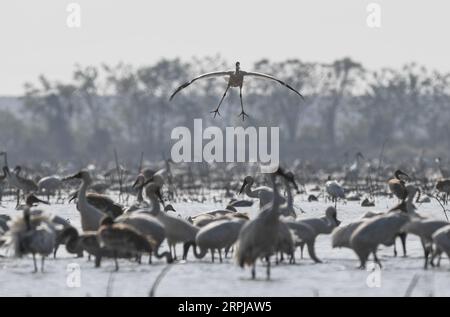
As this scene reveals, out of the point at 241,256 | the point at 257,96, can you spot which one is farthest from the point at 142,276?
the point at 257,96

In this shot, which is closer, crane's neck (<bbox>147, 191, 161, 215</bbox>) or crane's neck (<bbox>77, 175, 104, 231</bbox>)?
crane's neck (<bbox>147, 191, 161, 215</bbox>)

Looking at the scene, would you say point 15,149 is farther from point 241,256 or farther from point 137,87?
point 241,256

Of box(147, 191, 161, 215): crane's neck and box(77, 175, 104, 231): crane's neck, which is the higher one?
box(147, 191, 161, 215): crane's neck

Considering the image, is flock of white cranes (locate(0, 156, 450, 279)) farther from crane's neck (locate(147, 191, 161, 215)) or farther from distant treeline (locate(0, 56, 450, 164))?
distant treeline (locate(0, 56, 450, 164))

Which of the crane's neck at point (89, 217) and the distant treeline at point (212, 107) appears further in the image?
the distant treeline at point (212, 107)

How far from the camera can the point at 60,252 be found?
15195 mm

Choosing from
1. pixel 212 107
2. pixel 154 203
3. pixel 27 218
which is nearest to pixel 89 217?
pixel 154 203

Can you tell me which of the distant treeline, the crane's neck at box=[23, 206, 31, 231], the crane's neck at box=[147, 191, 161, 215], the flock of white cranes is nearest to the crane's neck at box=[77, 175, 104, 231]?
the flock of white cranes

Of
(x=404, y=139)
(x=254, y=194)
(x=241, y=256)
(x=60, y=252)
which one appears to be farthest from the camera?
(x=404, y=139)

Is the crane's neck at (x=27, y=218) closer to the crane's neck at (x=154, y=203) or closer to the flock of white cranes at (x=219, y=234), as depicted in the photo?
the flock of white cranes at (x=219, y=234)

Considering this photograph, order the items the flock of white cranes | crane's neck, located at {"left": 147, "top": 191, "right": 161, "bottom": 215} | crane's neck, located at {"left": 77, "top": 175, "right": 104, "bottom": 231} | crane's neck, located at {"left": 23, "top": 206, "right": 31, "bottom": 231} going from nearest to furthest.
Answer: the flock of white cranes, crane's neck, located at {"left": 23, "top": 206, "right": 31, "bottom": 231}, crane's neck, located at {"left": 147, "top": 191, "right": 161, "bottom": 215}, crane's neck, located at {"left": 77, "top": 175, "right": 104, "bottom": 231}

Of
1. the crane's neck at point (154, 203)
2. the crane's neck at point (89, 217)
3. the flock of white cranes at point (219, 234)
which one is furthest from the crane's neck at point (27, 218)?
the crane's neck at point (154, 203)

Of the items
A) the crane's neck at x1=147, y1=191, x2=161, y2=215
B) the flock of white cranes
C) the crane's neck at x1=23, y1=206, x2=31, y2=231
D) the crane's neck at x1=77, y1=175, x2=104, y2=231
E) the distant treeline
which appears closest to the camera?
the flock of white cranes
